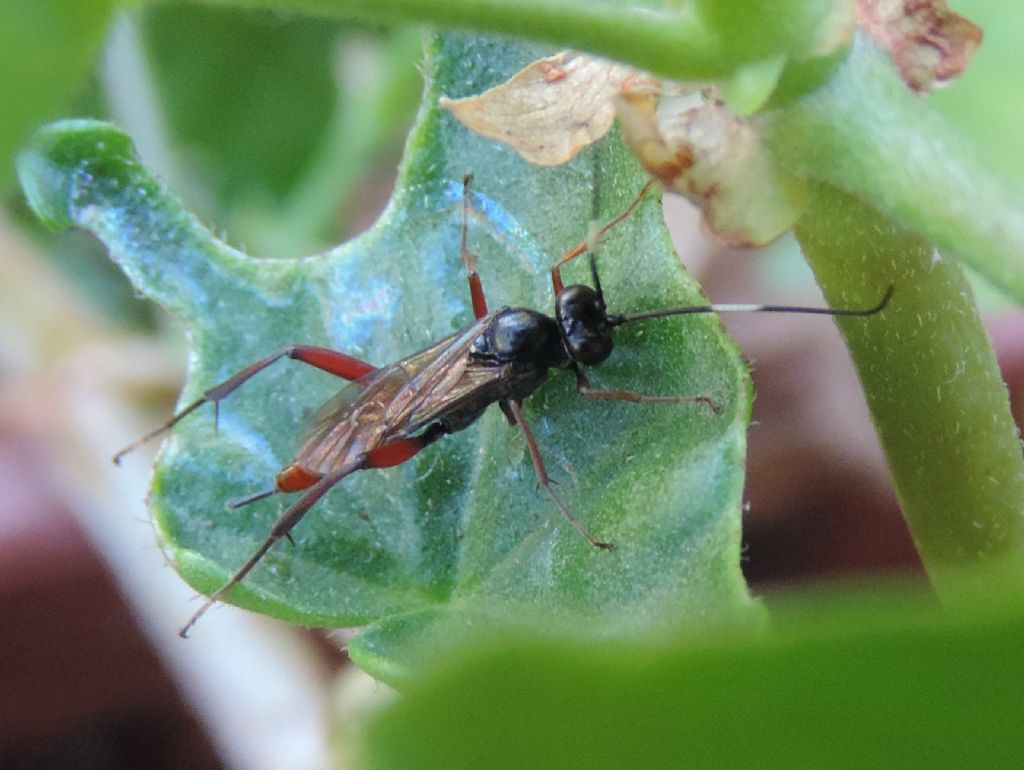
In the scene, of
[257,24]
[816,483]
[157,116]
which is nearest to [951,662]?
[816,483]

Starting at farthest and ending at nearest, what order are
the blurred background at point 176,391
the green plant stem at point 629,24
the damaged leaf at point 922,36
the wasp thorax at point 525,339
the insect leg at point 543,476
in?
the blurred background at point 176,391
the wasp thorax at point 525,339
the insect leg at point 543,476
the damaged leaf at point 922,36
the green plant stem at point 629,24

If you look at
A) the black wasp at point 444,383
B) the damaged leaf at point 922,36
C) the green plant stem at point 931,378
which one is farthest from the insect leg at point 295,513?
the damaged leaf at point 922,36

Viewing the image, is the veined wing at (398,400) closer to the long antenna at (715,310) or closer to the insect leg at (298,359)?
the insect leg at (298,359)

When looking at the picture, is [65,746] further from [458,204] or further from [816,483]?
[458,204]

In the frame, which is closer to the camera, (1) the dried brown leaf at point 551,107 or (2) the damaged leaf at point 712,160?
(2) the damaged leaf at point 712,160

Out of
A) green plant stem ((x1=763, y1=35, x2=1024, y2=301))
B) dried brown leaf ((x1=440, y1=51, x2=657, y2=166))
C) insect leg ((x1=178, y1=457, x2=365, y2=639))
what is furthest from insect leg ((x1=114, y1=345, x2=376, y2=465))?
green plant stem ((x1=763, y1=35, x2=1024, y2=301))
